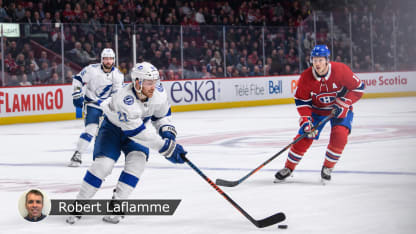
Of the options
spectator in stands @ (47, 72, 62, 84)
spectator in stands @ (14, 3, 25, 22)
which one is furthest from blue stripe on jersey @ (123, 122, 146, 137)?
spectator in stands @ (14, 3, 25, 22)

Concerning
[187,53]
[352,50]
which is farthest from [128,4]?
[352,50]

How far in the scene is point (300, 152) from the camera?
606cm

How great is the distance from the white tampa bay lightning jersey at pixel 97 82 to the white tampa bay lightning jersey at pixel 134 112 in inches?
127

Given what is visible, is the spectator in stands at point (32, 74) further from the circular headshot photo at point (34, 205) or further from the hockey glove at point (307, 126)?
the circular headshot photo at point (34, 205)

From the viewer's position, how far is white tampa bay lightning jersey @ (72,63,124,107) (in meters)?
7.65

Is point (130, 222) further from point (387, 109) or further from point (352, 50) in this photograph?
point (352, 50)

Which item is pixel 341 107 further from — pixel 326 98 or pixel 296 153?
pixel 296 153

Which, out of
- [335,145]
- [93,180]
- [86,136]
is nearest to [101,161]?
[93,180]

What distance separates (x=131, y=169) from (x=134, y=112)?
0.38 meters

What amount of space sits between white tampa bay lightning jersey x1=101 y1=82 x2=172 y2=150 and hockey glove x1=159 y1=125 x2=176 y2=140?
0.34 feet

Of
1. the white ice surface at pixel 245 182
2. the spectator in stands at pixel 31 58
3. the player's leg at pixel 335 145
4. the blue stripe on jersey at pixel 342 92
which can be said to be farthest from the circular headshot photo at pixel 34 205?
the spectator in stands at pixel 31 58

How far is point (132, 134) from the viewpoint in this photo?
4297 millimetres

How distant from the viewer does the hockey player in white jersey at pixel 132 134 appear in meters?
4.25

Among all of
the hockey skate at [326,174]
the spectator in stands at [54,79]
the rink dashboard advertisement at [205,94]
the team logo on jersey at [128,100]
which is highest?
the team logo on jersey at [128,100]
